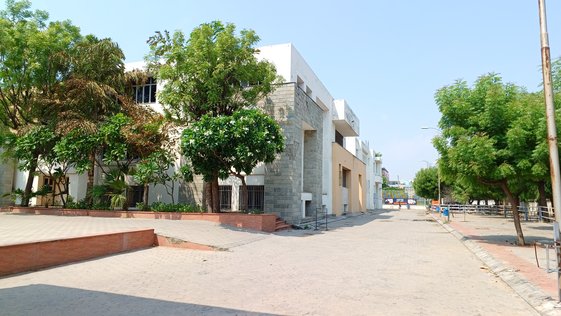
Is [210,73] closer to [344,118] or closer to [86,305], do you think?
[86,305]

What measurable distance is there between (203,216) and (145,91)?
11.8m

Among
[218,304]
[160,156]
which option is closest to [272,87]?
[160,156]

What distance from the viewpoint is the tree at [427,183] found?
2370 inches

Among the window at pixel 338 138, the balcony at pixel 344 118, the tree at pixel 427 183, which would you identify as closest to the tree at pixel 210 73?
the balcony at pixel 344 118

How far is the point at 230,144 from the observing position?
15.7 metres

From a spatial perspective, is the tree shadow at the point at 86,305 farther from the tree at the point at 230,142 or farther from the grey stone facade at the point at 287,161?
the grey stone facade at the point at 287,161

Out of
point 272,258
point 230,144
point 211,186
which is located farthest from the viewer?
point 211,186

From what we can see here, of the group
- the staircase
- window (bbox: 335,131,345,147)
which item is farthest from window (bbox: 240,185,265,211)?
window (bbox: 335,131,345,147)

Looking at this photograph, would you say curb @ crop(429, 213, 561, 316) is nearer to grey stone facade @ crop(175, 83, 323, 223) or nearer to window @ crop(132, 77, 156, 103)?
→ grey stone facade @ crop(175, 83, 323, 223)

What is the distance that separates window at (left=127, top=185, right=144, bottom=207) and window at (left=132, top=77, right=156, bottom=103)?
19.0 feet

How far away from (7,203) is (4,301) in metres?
24.9

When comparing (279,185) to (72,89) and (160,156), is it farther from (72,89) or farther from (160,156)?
(72,89)

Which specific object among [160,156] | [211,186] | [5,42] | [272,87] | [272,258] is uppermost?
[5,42]

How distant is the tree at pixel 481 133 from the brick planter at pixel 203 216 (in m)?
7.85
